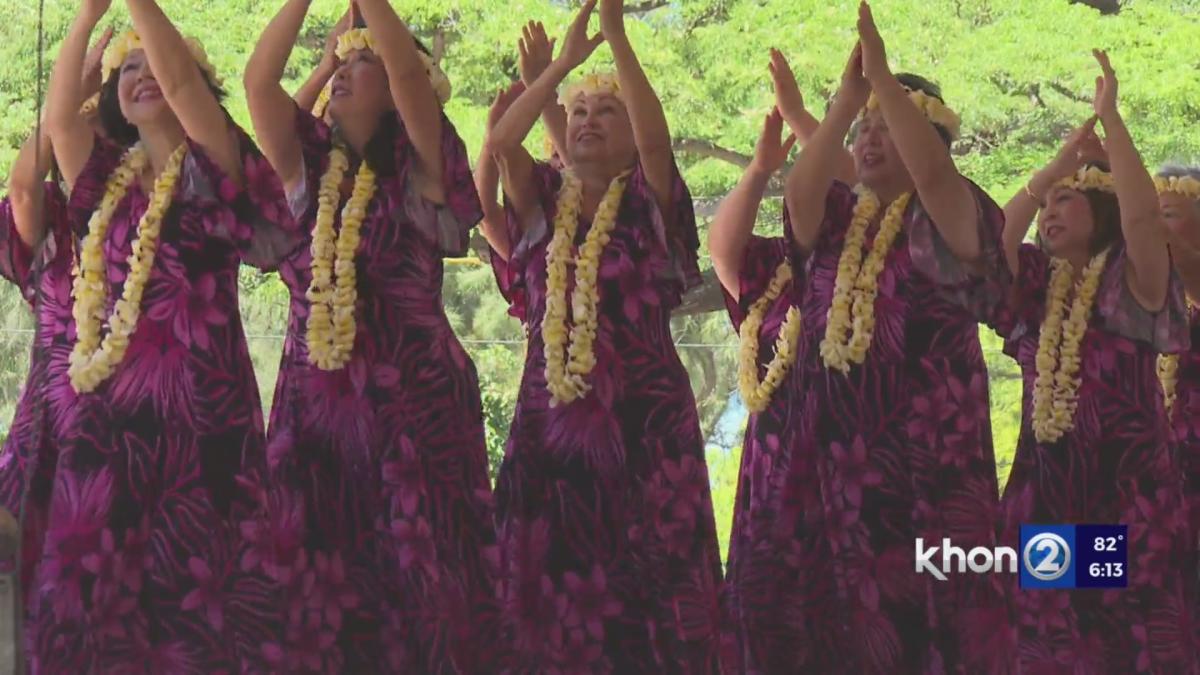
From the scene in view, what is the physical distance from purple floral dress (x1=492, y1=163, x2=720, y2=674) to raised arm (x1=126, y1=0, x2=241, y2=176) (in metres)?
0.66

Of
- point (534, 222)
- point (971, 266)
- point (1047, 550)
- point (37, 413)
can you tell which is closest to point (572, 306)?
point (534, 222)

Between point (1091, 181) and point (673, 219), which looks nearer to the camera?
point (673, 219)

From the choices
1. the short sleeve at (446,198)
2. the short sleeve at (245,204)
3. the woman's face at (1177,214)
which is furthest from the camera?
the woman's face at (1177,214)

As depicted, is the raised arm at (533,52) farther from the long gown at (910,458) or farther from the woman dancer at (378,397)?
the long gown at (910,458)

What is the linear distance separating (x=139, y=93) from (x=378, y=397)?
2.14ft

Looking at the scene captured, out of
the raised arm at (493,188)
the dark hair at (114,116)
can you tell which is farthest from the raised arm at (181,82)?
the raised arm at (493,188)

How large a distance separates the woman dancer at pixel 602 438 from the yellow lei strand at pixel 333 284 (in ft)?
1.12

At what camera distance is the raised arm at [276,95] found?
3.68 meters

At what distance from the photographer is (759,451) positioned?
13.9ft

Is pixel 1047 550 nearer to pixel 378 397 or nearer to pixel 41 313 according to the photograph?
pixel 378 397

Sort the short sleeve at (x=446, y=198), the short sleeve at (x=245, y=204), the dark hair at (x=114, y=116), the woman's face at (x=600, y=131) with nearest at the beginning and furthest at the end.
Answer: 1. the short sleeve at (x=245, y=204)
2. the dark hair at (x=114, y=116)
3. the short sleeve at (x=446, y=198)
4. the woman's face at (x=600, y=131)

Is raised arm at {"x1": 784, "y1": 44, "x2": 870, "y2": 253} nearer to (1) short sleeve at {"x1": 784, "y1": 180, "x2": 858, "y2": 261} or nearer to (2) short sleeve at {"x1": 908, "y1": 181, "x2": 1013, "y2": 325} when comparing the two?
(1) short sleeve at {"x1": 784, "y1": 180, "x2": 858, "y2": 261}

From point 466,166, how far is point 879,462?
3.07 ft

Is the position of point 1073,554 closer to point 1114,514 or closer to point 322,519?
point 1114,514
